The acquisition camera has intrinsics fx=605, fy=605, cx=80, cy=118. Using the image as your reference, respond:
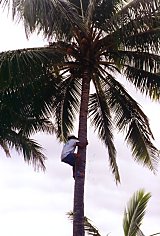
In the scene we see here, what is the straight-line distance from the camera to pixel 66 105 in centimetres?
1499

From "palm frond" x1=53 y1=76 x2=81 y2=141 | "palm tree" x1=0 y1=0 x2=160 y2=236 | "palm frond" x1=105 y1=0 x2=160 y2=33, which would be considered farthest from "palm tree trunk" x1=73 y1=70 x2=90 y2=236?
"palm frond" x1=105 y1=0 x2=160 y2=33

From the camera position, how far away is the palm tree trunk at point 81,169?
12.2 metres

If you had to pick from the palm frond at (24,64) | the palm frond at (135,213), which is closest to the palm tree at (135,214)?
the palm frond at (135,213)

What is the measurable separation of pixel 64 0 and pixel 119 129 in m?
3.91

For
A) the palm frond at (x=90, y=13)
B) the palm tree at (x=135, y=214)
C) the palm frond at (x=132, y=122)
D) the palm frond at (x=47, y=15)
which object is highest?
the palm frond at (x=90, y=13)

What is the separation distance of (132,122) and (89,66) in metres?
2.00

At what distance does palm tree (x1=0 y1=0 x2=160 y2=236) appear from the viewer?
40.3 ft

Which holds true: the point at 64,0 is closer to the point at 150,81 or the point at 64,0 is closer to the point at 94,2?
the point at 94,2

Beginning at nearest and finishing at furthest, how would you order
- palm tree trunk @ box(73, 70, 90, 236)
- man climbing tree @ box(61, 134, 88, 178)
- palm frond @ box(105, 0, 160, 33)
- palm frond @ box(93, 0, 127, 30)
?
palm tree trunk @ box(73, 70, 90, 236) < palm frond @ box(105, 0, 160, 33) < man climbing tree @ box(61, 134, 88, 178) < palm frond @ box(93, 0, 127, 30)

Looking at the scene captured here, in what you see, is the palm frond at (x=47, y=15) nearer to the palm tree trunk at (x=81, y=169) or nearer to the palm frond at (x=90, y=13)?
the palm frond at (x=90, y=13)

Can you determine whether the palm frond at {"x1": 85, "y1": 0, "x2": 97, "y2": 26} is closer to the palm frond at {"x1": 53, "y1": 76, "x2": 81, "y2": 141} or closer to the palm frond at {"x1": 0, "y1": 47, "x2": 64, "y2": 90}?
the palm frond at {"x1": 0, "y1": 47, "x2": 64, "y2": 90}

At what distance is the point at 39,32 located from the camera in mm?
12367

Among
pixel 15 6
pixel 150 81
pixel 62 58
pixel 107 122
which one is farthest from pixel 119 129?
pixel 15 6

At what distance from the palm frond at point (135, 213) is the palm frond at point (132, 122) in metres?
0.84
